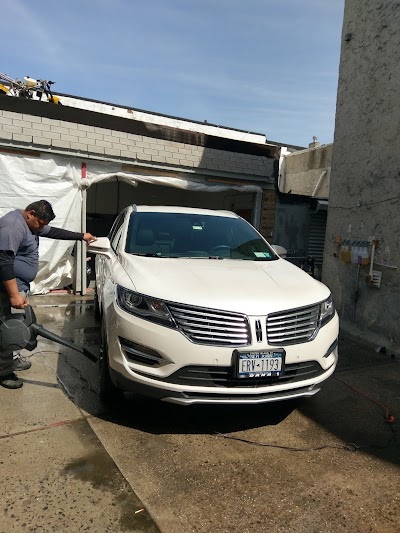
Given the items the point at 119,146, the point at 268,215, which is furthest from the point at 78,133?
the point at 268,215

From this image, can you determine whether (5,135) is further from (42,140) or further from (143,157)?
(143,157)

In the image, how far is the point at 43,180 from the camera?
7.31 meters

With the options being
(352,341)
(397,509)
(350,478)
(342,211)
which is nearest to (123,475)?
(350,478)

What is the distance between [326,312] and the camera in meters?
3.19

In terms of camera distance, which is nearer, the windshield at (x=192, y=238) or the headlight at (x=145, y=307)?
the headlight at (x=145, y=307)

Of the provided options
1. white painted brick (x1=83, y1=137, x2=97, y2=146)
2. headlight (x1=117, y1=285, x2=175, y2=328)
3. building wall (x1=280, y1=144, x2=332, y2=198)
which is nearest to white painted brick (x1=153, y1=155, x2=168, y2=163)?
white painted brick (x1=83, y1=137, x2=97, y2=146)

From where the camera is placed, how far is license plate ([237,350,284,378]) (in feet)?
8.78

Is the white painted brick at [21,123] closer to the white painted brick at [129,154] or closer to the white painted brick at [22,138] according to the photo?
the white painted brick at [22,138]

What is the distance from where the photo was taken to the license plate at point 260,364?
2676mm

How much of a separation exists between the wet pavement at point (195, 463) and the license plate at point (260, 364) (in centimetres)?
59

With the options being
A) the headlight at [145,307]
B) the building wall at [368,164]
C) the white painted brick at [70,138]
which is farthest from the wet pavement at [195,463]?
the white painted brick at [70,138]

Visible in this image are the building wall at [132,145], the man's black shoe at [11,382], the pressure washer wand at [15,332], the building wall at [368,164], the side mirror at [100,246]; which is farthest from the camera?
the building wall at [132,145]

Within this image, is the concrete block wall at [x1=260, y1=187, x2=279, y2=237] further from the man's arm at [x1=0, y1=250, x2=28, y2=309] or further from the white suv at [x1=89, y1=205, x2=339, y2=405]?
the man's arm at [x1=0, y1=250, x2=28, y2=309]

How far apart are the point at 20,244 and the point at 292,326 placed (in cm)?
239
